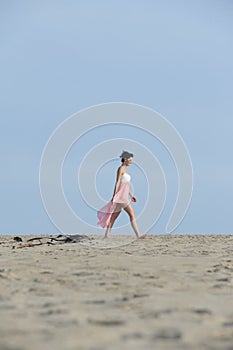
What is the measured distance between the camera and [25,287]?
4.12 metres

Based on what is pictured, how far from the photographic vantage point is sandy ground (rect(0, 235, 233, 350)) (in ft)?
8.27

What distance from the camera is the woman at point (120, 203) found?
10062 millimetres

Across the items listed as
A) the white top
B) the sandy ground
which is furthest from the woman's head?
the sandy ground

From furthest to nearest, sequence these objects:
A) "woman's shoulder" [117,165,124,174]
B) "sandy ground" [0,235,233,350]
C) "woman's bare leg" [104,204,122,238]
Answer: "woman's shoulder" [117,165,124,174] < "woman's bare leg" [104,204,122,238] < "sandy ground" [0,235,233,350]

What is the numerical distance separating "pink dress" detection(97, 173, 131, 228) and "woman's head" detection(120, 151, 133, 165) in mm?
226

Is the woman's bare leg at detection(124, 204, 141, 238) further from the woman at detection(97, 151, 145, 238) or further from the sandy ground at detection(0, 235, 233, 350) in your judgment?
the sandy ground at detection(0, 235, 233, 350)

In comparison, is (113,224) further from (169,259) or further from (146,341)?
(146,341)

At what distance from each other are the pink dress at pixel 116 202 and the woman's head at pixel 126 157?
0.23m

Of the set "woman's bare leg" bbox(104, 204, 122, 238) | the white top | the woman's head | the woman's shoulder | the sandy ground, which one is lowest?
the sandy ground

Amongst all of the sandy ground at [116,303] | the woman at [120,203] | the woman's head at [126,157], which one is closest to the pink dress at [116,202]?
the woman at [120,203]

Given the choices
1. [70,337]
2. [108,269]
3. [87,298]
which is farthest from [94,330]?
[108,269]

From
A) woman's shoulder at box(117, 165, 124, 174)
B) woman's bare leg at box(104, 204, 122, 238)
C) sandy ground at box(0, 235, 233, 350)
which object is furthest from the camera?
woman's shoulder at box(117, 165, 124, 174)

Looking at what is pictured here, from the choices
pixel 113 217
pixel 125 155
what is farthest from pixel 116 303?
pixel 125 155

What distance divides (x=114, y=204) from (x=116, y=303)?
6.69m
